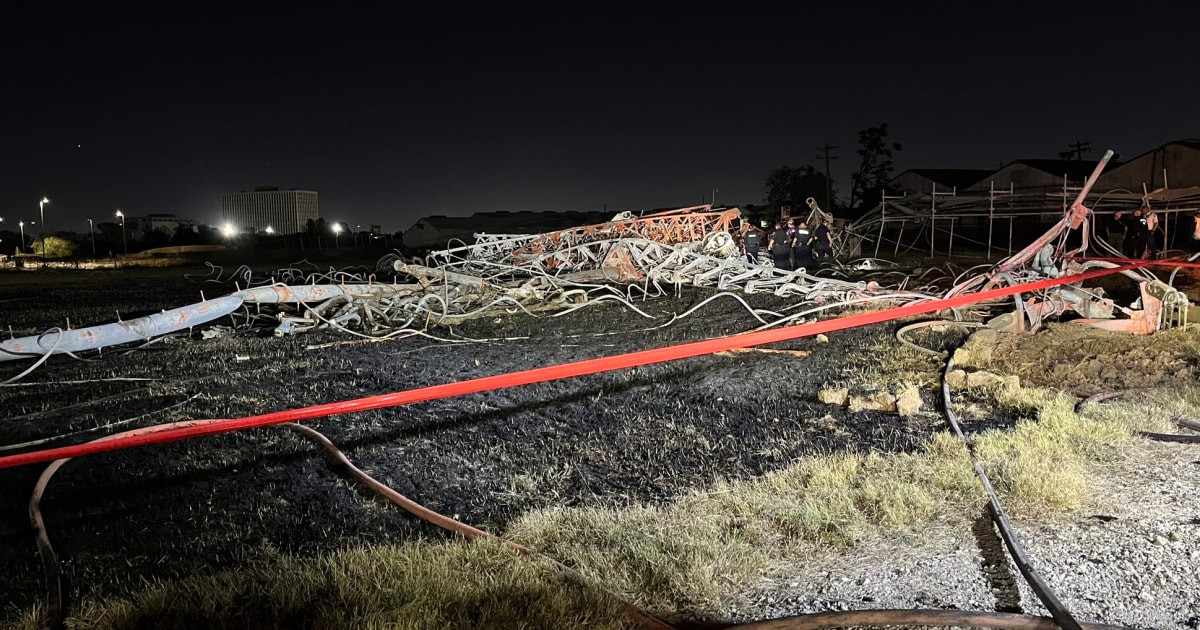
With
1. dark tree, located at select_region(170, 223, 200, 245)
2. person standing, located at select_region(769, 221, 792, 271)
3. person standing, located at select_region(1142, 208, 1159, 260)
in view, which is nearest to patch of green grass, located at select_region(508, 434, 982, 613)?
person standing, located at select_region(769, 221, 792, 271)

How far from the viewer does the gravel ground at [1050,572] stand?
236 cm

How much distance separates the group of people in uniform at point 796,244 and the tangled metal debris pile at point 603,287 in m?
0.53

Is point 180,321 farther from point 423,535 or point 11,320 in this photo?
point 423,535

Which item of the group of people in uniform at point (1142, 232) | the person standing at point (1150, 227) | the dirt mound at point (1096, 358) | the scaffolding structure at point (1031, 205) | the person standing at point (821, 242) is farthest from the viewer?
the scaffolding structure at point (1031, 205)

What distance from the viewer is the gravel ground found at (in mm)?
2363

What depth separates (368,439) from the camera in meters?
4.52

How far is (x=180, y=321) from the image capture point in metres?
8.41

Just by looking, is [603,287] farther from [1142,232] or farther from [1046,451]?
[1142,232]

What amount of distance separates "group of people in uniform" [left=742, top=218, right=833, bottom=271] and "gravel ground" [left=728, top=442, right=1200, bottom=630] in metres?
11.2

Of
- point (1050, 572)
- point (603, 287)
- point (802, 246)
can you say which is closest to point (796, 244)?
point (802, 246)

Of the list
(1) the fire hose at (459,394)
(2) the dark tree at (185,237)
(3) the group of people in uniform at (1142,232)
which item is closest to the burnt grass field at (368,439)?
(1) the fire hose at (459,394)

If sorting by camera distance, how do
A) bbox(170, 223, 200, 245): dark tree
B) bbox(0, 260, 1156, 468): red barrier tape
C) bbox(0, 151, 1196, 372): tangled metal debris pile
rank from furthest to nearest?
bbox(170, 223, 200, 245): dark tree < bbox(0, 151, 1196, 372): tangled metal debris pile < bbox(0, 260, 1156, 468): red barrier tape

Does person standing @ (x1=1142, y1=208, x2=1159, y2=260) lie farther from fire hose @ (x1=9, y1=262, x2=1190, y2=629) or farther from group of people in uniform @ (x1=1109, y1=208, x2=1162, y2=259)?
fire hose @ (x1=9, y1=262, x2=1190, y2=629)

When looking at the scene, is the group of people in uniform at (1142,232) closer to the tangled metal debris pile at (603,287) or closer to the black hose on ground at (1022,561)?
the tangled metal debris pile at (603,287)
